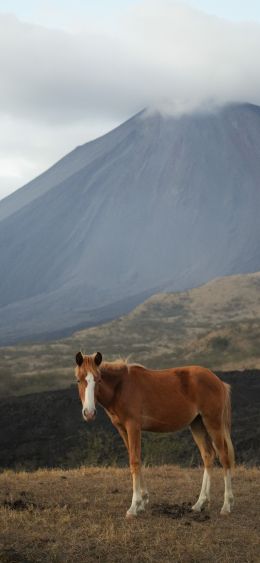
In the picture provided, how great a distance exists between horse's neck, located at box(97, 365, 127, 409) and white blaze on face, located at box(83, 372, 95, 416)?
24.5 inches

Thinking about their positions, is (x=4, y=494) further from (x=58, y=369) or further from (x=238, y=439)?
(x=58, y=369)

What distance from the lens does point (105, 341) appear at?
99.2 m

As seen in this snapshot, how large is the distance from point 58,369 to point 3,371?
17.9 ft

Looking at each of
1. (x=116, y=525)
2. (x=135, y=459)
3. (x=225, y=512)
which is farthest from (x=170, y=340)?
(x=116, y=525)

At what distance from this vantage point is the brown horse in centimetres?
1153

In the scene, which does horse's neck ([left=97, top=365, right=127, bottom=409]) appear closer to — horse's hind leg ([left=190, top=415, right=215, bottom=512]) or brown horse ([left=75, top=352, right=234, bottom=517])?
brown horse ([left=75, top=352, right=234, bottom=517])

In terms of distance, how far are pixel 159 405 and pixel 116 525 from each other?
226 centimetres

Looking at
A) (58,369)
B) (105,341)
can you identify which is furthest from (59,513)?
(105,341)

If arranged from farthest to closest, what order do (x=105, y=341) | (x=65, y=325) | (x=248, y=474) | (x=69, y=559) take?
(x=65, y=325) < (x=105, y=341) < (x=248, y=474) < (x=69, y=559)

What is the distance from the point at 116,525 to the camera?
34.6ft

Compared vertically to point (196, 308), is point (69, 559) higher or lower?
lower

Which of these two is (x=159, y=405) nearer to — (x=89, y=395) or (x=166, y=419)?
(x=166, y=419)

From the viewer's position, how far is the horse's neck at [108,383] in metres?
11.6

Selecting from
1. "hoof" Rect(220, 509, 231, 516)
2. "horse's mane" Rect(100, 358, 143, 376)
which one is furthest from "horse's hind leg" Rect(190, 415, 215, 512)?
"horse's mane" Rect(100, 358, 143, 376)
